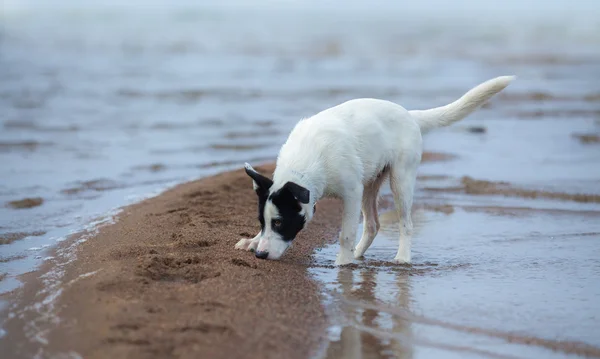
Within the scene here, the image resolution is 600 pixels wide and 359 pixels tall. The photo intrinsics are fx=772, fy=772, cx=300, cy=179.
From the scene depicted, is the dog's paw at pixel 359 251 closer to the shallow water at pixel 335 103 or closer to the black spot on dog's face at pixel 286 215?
the shallow water at pixel 335 103

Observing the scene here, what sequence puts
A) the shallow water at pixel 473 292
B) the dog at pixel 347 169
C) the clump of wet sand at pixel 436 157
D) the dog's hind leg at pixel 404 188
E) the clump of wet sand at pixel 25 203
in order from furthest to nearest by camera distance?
the clump of wet sand at pixel 436 157 → the clump of wet sand at pixel 25 203 → the dog's hind leg at pixel 404 188 → the dog at pixel 347 169 → the shallow water at pixel 473 292

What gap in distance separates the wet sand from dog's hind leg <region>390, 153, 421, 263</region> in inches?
36.4

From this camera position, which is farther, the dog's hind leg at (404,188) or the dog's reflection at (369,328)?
the dog's hind leg at (404,188)

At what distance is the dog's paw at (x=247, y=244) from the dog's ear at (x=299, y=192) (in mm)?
807

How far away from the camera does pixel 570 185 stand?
33.3 ft

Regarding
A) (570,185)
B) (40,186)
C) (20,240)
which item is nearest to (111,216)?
(20,240)

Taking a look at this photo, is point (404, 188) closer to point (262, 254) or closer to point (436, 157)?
point (262, 254)

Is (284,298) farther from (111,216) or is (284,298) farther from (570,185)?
(570,185)

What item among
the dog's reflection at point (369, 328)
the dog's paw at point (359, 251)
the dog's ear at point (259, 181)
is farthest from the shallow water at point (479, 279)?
the dog's ear at point (259, 181)

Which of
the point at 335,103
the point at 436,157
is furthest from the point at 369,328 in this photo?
the point at 335,103

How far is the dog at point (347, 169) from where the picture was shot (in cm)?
651

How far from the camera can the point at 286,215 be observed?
21.2 ft

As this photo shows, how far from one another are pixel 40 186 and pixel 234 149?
3.86 meters

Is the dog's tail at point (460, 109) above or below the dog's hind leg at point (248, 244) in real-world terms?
above
